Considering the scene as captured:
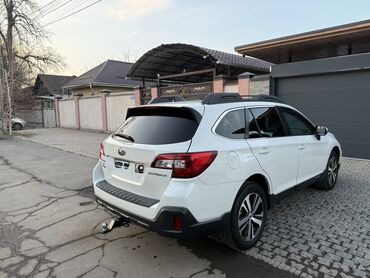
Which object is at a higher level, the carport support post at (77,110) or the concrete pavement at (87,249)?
the carport support post at (77,110)

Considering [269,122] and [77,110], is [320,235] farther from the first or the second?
[77,110]

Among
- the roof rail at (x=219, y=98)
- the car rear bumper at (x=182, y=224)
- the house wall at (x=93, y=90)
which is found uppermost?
the house wall at (x=93, y=90)

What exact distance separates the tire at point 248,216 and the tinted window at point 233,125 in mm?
567

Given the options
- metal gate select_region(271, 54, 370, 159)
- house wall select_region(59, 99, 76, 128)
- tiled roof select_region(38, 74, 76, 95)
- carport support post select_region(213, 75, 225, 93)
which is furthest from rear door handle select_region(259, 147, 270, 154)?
tiled roof select_region(38, 74, 76, 95)

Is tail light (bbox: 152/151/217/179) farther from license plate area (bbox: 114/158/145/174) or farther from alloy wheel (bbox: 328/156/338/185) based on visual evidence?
alloy wheel (bbox: 328/156/338/185)

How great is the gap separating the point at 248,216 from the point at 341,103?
6452 millimetres

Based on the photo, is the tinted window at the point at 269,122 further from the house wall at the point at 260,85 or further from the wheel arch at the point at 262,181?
the house wall at the point at 260,85

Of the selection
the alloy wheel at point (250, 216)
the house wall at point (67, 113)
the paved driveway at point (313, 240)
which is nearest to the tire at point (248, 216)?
the alloy wheel at point (250, 216)

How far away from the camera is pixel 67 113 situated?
814 inches

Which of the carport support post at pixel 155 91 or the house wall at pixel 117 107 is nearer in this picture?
the carport support post at pixel 155 91

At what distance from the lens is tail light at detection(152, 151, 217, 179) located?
102 inches

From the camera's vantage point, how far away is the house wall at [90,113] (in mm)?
17195

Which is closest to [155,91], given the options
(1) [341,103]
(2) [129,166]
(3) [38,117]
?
(1) [341,103]

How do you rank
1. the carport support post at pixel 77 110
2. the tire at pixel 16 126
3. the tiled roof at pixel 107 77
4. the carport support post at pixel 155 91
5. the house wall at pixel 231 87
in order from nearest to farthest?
the house wall at pixel 231 87, the carport support post at pixel 155 91, the carport support post at pixel 77 110, the tire at pixel 16 126, the tiled roof at pixel 107 77
